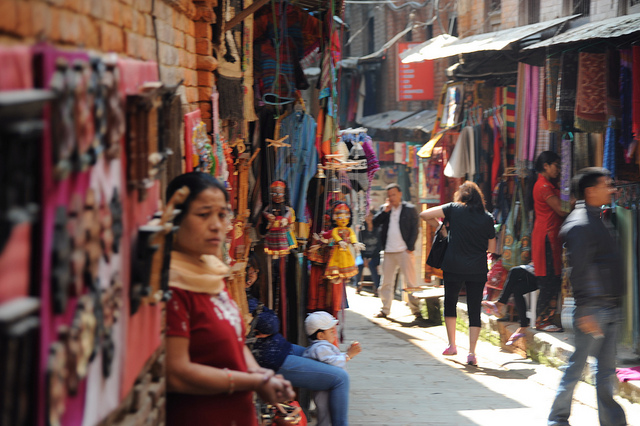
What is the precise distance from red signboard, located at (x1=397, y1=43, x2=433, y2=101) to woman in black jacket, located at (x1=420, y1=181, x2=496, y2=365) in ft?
36.5

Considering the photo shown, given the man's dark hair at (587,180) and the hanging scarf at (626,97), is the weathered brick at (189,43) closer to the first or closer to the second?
the man's dark hair at (587,180)

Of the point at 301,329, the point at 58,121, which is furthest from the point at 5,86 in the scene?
the point at 301,329

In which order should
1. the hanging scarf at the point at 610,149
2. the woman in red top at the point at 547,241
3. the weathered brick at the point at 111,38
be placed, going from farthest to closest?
the woman in red top at the point at 547,241
the hanging scarf at the point at 610,149
the weathered brick at the point at 111,38

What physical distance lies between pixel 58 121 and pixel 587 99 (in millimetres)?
7767

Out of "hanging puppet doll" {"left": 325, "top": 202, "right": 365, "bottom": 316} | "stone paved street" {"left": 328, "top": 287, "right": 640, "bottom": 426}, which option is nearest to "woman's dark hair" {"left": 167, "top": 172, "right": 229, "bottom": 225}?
"hanging puppet doll" {"left": 325, "top": 202, "right": 365, "bottom": 316}

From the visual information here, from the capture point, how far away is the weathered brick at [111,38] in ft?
7.98

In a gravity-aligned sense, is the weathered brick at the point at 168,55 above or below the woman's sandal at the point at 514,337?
above

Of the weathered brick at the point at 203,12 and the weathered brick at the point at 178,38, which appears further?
the weathered brick at the point at 203,12

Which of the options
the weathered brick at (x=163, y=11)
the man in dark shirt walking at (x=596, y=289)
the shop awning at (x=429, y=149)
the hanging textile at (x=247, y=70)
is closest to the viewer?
the weathered brick at (x=163, y=11)

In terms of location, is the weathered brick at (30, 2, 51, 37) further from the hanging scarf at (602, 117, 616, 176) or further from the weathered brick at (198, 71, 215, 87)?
the hanging scarf at (602, 117, 616, 176)

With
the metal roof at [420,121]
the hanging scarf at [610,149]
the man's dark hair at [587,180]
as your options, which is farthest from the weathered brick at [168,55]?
the metal roof at [420,121]

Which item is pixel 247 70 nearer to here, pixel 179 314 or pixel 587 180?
pixel 587 180

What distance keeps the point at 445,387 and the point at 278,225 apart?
2.90m

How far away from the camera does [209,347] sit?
313 cm
